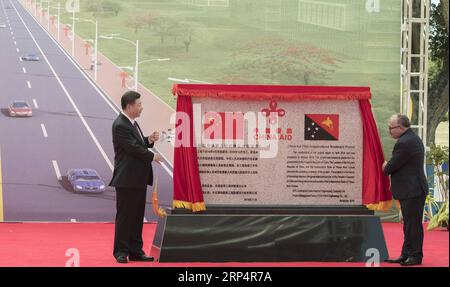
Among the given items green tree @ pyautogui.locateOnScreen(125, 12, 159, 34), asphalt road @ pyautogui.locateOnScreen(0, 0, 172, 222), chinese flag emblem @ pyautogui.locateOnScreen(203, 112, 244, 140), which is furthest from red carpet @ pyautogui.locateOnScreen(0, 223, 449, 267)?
green tree @ pyautogui.locateOnScreen(125, 12, 159, 34)

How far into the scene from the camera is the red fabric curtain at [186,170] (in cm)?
688

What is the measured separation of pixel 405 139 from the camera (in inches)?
278

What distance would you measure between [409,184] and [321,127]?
0.80 metres

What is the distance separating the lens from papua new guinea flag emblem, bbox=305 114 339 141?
23.4 feet

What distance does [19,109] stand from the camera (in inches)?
428

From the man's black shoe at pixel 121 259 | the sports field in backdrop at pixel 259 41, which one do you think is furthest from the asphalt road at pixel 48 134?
the man's black shoe at pixel 121 259

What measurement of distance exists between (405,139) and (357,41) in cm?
457

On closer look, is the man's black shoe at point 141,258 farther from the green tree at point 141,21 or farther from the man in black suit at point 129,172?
the green tree at point 141,21

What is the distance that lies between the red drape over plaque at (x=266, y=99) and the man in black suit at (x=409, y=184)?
132mm

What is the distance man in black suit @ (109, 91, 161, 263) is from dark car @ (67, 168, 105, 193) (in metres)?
3.73

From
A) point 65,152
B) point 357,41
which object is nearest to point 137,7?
point 65,152

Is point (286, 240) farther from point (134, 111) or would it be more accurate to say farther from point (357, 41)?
point (357, 41)

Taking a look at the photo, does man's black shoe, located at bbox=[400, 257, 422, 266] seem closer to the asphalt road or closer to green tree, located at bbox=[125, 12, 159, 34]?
the asphalt road

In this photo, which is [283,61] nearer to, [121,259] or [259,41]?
[259,41]
